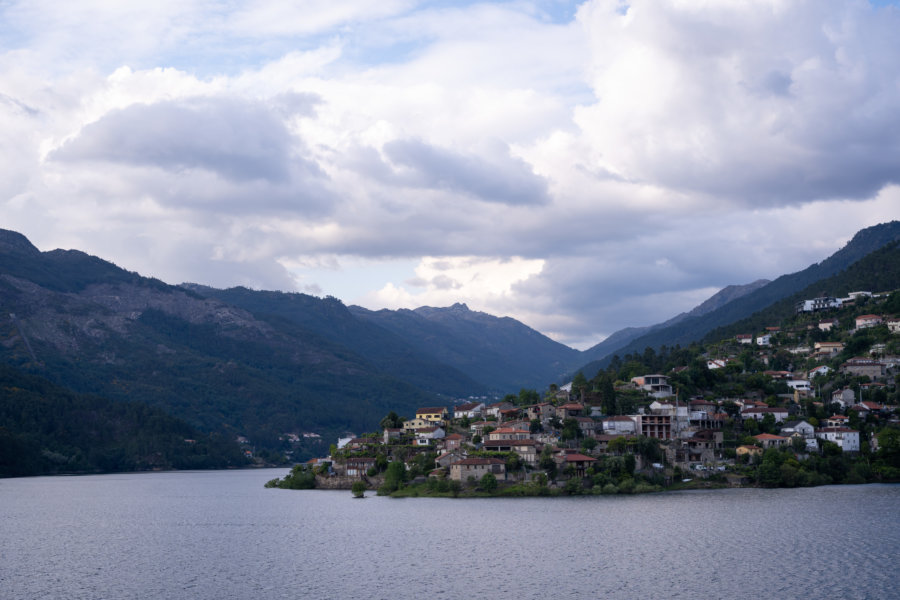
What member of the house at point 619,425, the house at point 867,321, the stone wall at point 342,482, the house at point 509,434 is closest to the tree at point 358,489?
the stone wall at point 342,482

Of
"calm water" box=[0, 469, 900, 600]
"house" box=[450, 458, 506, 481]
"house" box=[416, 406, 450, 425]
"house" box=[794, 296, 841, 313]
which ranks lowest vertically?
"calm water" box=[0, 469, 900, 600]

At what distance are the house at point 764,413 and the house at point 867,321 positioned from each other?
4009 cm

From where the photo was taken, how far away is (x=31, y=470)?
173750 millimetres

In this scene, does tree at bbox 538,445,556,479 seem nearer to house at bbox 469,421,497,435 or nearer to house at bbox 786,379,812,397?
house at bbox 469,421,497,435

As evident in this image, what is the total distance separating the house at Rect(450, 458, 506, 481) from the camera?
305 feet

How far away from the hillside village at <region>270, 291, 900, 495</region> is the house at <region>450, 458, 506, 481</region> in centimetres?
13

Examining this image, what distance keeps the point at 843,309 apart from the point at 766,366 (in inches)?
1221

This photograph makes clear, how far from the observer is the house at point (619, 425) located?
105125mm

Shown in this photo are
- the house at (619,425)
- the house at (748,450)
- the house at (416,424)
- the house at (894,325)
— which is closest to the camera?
the house at (748,450)

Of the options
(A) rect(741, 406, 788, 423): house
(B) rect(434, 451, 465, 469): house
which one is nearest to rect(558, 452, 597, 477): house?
(B) rect(434, 451, 465, 469): house

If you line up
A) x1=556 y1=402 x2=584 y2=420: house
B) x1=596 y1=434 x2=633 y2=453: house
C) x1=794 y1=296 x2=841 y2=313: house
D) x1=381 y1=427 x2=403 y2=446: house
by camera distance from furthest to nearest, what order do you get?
x1=794 y1=296 x2=841 y2=313: house, x1=381 y1=427 x2=403 y2=446: house, x1=556 y1=402 x2=584 y2=420: house, x1=596 y1=434 x2=633 y2=453: house

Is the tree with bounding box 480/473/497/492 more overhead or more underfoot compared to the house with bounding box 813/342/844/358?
more underfoot

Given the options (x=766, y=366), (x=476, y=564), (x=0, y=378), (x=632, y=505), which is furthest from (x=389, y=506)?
(x=0, y=378)

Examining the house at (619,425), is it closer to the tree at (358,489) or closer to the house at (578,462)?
the house at (578,462)
